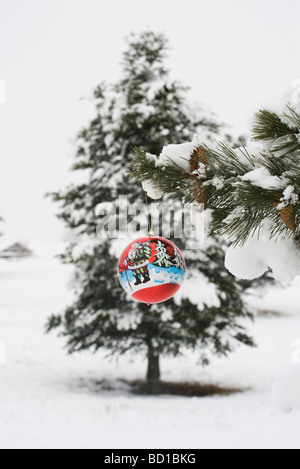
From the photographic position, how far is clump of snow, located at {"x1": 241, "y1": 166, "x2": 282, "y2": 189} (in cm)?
174

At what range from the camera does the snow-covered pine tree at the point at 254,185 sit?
1.77 metres

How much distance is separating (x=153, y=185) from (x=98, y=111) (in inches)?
232

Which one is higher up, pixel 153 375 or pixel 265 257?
pixel 153 375

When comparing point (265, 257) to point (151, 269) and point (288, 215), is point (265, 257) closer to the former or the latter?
point (288, 215)

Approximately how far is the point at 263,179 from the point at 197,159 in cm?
30

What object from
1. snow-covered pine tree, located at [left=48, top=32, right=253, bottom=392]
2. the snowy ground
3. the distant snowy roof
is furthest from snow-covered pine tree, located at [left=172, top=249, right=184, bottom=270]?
the distant snowy roof

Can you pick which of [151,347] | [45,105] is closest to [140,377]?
[151,347]

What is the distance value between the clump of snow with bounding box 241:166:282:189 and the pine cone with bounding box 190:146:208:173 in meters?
0.20

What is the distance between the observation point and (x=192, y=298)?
6.71m

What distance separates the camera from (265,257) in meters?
1.94

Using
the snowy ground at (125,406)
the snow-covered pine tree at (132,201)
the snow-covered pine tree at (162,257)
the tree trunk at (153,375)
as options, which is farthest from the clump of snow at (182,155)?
the tree trunk at (153,375)

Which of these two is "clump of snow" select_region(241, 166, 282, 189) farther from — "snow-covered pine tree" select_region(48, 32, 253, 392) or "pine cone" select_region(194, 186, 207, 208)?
"snow-covered pine tree" select_region(48, 32, 253, 392)

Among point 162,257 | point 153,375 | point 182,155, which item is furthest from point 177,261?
point 153,375

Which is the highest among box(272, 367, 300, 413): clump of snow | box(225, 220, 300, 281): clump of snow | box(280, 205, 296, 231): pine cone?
box(280, 205, 296, 231): pine cone
